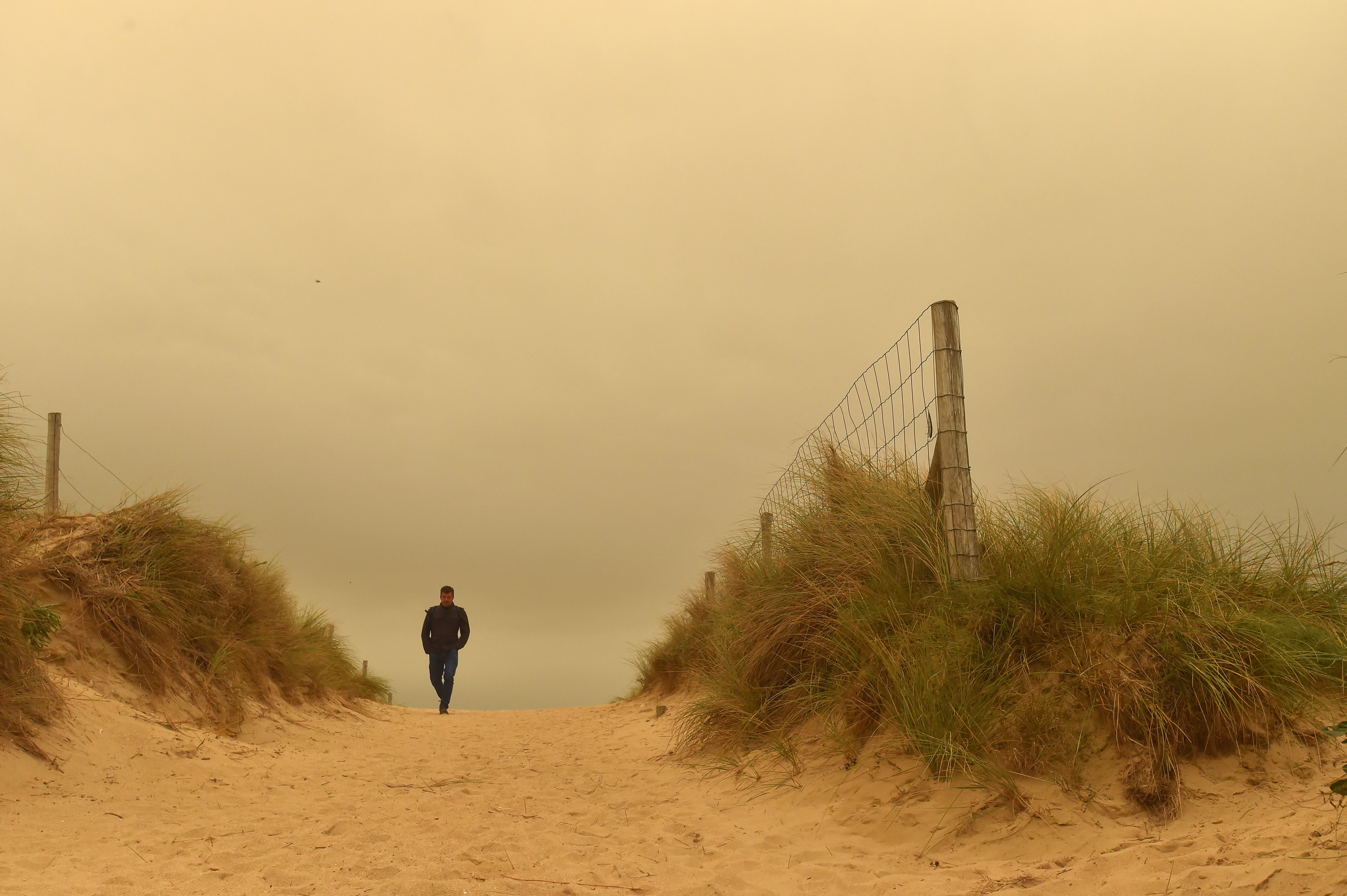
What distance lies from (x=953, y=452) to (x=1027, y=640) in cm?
117

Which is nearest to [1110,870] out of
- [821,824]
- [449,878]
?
[821,824]

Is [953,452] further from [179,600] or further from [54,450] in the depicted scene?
[54,450]

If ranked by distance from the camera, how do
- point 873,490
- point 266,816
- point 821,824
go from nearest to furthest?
point 821,824 → point 266,816 → point 873,490

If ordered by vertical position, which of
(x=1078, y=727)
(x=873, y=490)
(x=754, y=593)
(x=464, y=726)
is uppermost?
(x=873, y=490)

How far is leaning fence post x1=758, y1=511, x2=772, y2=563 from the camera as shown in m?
6.39

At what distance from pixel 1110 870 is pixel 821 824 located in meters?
1.41

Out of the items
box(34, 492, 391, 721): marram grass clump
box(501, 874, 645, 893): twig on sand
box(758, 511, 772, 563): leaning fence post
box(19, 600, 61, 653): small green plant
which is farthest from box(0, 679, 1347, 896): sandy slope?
box(758, 511, 772, 563): leaning fence post

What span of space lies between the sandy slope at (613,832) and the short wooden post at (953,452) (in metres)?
1.25

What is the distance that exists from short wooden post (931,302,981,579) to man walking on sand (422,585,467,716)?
30.1ft

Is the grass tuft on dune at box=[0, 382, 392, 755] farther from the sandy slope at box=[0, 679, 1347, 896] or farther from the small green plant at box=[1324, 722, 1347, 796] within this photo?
the small green plant at box=[1324, 722, 1347, 796]

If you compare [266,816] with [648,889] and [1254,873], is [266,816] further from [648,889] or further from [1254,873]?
[1254,873]

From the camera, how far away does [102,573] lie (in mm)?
7160

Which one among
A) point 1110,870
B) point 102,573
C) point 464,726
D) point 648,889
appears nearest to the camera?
point 1110,870

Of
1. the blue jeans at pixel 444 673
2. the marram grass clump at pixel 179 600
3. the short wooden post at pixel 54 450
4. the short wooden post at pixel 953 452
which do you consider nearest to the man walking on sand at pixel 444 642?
the blue jeans at pixel 444 673
